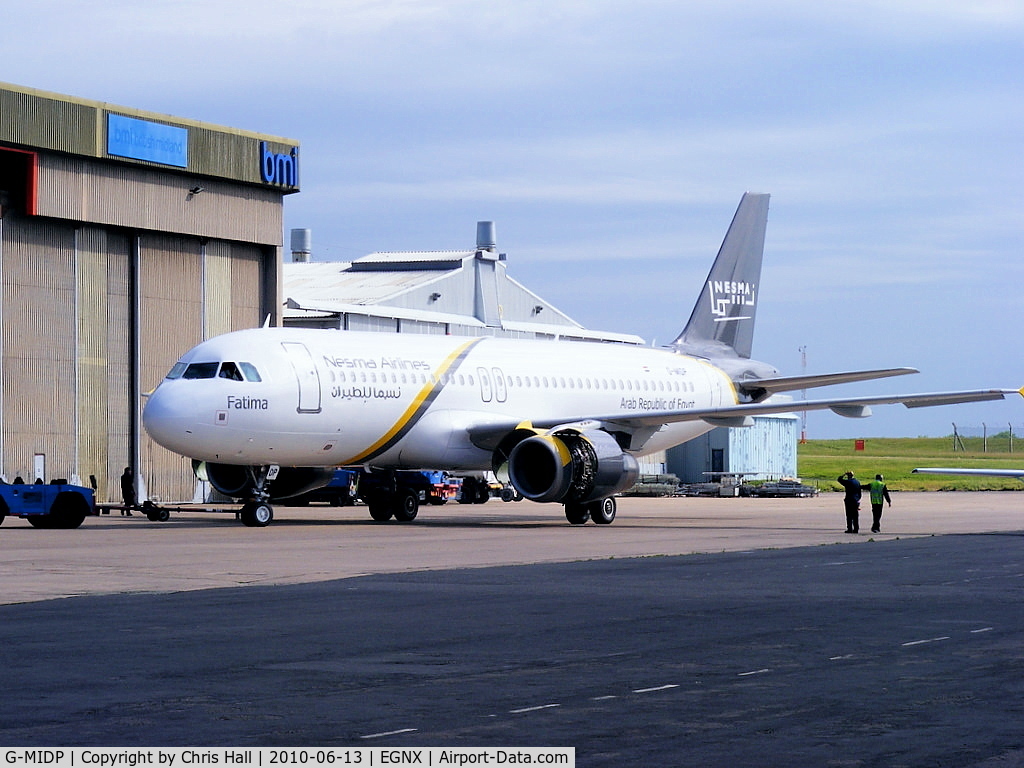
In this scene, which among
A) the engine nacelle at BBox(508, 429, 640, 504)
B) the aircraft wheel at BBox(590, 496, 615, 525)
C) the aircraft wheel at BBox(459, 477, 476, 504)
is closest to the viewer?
the engine nacelle at BBox(508, 429, 640, 504)

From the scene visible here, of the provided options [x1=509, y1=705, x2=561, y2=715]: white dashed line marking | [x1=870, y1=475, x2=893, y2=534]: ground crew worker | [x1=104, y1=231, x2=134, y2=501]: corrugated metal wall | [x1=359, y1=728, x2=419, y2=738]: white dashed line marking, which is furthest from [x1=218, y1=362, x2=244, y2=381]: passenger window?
[x1=359, y1=728, x2=419, y2=738]: white dashed line marking

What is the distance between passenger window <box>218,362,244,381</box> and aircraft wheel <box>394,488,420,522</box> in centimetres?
691

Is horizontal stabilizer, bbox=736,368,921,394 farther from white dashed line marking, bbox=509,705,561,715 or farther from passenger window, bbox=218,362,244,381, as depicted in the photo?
white dashed line marking, bbox=509,705,561,715

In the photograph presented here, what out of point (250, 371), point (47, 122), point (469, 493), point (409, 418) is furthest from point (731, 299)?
point (47, 122)

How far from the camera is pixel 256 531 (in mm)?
34312

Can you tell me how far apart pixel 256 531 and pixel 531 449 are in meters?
6.80

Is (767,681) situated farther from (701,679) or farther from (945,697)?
(945,697)

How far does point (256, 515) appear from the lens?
36219 millimetres

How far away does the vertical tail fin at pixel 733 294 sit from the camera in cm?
4891

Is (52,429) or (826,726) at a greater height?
(52,429)

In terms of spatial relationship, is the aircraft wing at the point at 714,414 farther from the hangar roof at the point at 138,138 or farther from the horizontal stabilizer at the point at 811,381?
the hangar roof at the point at 138,138

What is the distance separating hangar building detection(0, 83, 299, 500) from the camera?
46.9 m

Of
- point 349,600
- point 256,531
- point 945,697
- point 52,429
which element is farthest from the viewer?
point 52,429

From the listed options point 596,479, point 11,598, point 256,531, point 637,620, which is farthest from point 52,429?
point 637,620
